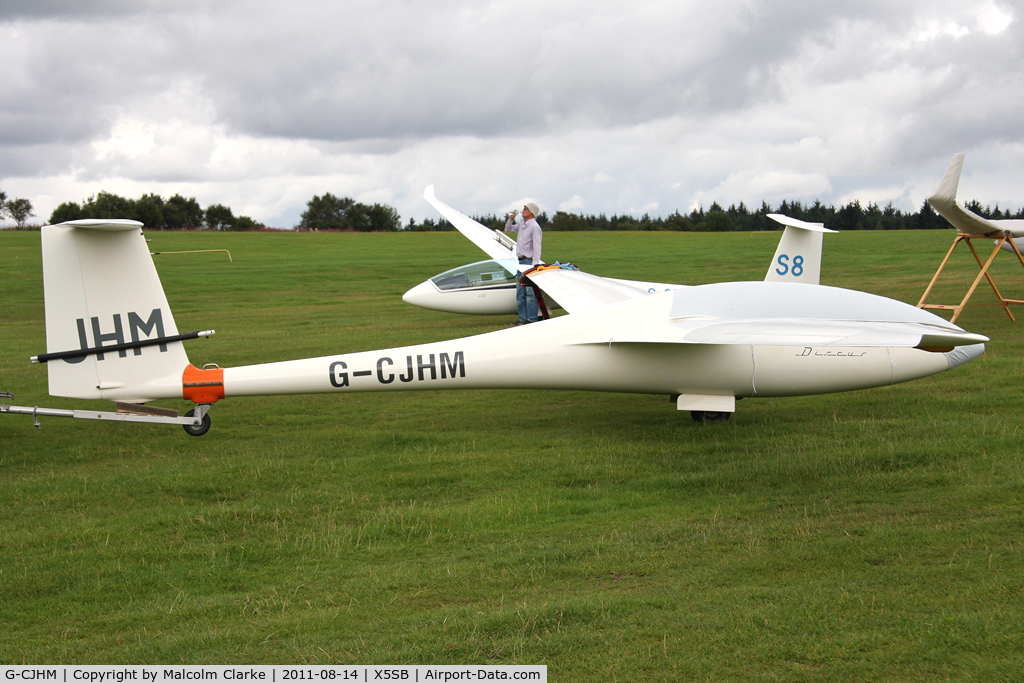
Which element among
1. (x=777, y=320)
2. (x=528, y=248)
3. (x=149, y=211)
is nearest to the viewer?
(x=777, y=320)

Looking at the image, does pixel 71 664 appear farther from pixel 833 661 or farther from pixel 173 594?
pixel 833 661

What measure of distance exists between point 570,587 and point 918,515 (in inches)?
113

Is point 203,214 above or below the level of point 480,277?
above

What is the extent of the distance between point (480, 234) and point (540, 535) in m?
14.6

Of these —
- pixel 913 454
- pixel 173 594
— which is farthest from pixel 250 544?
pixel 913 454

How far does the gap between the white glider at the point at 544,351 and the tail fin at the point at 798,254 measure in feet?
18.8

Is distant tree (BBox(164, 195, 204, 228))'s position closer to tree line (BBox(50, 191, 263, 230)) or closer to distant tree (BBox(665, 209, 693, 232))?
tree line (BBox(50, 191, 263, 230))

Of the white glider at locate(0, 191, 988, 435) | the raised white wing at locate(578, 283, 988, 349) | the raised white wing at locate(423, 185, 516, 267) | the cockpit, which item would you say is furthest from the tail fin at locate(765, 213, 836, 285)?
the raised white wing at locate(423, 185, 516, 267)

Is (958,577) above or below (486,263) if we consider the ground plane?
below

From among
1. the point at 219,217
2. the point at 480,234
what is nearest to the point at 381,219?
the point at 219,217

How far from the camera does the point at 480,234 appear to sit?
64.6 feet

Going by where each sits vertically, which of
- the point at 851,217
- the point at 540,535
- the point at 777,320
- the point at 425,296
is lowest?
the point at 540,535

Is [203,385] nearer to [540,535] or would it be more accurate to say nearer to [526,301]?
[540,535]

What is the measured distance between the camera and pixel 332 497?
6.74m
